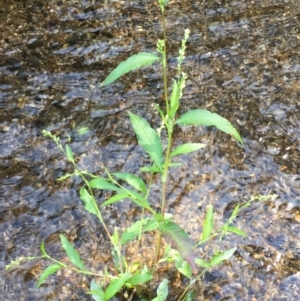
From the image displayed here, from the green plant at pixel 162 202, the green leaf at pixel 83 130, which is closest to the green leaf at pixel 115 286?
the green plant at pixel 162 202

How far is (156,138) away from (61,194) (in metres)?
0.63

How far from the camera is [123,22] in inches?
109

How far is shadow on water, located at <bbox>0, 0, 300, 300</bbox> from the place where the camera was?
5.69 ft

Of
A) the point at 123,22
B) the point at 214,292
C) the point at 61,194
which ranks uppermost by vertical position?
the point at 123,22

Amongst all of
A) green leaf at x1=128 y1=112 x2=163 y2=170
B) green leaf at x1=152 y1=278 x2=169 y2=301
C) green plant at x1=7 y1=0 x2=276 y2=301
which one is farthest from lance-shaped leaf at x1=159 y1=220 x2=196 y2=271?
green leaf at x1=152 y1=278 x2=169 y2=301

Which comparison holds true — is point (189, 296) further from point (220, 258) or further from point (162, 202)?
point (162, 202)

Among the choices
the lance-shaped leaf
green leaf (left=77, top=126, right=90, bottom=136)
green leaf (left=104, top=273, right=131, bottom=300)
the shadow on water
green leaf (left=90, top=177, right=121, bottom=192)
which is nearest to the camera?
the lance-shaped leaf

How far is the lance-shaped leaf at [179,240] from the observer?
1.23 m

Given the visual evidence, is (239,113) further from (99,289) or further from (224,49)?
(99,289)

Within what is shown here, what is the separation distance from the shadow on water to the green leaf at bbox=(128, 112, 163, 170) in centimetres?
48

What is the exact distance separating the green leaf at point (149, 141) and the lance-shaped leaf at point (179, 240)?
17cm

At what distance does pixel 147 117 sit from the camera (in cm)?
224

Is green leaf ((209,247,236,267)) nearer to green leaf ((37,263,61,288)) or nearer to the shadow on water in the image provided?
the shadow on water

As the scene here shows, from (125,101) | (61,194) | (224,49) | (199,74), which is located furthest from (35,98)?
(224,49)
